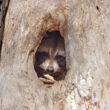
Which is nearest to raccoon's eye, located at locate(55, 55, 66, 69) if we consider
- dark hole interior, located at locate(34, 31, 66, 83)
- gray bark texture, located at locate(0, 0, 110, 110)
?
dark hole interior, located at locate(34, 31, 66, 83)

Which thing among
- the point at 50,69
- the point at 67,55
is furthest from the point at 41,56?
the point at 67,55

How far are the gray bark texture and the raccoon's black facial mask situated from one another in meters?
0.50

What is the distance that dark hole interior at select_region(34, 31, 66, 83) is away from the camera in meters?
3.04

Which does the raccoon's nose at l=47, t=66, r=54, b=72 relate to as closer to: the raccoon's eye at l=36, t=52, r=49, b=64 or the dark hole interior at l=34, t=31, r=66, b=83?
the dark hole interior at l=34, t=31, r=66, b=83

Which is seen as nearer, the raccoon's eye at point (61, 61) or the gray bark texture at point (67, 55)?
the gray bark texture at point (67, 55)

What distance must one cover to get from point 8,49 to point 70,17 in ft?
1.96

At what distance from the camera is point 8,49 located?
2525 millimetres

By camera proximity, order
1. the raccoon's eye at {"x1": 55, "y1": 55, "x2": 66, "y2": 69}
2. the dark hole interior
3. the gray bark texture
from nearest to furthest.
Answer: the gray bark texture < the dark hole interior < the raccoon's eye at {"x1": 55, "y1": 55, "x2": 66, "y2": 69}

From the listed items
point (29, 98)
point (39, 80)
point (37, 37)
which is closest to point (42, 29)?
point (37, 37)

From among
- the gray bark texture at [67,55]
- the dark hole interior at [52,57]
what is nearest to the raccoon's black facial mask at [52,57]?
the dark hole interior at [52,57]

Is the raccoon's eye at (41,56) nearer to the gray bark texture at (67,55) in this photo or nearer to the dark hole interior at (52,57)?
the dark hole interior at (52,57)

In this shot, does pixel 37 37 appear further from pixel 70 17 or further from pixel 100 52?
pixel 100 52

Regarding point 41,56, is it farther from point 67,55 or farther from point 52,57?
point 67,55

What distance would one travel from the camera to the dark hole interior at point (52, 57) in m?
3.04
